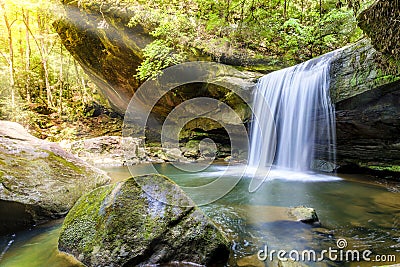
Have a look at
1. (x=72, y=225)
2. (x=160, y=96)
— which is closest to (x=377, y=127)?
(x=72, y=225)

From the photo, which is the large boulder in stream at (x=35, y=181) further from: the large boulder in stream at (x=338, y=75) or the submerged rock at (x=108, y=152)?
the submerged rock at (x=108, y=152)

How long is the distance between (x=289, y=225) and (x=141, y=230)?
7.24ft

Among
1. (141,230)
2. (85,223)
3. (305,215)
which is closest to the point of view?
(141,230)

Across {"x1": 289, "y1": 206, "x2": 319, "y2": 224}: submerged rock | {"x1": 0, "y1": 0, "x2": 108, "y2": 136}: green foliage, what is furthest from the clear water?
{"x1": 0, "y1": 0, "x2": 108, "y2": 136}: green foliage

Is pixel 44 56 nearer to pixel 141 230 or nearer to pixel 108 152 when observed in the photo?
pixel 108 152

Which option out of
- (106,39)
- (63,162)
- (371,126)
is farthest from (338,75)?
(106,39)

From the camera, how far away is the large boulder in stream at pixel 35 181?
3316 millimetres

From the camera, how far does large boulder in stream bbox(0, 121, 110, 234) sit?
332cm

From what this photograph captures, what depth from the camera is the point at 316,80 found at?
7.27 metres

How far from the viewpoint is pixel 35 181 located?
368 cm

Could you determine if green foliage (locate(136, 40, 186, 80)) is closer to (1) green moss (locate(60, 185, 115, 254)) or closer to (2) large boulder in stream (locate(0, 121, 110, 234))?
(2) large boulder in stream (locate(0, 121, 110, 234))

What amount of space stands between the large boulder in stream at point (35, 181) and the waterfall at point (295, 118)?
6.31 metres

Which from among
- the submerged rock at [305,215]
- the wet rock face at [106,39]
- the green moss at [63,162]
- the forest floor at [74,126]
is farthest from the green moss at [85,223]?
the forest floor at [74,126]

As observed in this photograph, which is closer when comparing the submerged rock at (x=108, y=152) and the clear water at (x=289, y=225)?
the clear water at (x=289, y=225)
